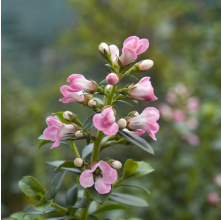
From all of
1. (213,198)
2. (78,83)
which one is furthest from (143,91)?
(213,198)

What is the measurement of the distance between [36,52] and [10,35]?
1.18 ft

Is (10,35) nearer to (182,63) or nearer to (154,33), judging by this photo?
(154,33)

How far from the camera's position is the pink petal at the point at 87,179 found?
1.38 feet

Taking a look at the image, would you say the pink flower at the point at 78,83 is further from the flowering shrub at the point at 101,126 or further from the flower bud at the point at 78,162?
the flower bud at the point at 78,162

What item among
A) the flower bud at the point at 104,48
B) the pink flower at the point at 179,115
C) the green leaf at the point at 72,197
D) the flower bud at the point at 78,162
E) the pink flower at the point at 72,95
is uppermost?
the flower bud at the point at 104,48

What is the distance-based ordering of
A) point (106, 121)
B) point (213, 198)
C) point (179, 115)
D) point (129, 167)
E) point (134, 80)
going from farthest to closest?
point (134, 80), point (179, 115), point (213, 198), point (129, 167), point (106, 121)

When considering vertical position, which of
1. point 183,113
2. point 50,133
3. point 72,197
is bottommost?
point 183,113

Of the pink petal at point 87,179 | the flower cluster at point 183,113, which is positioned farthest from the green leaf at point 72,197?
the flower cluster at point 183,113

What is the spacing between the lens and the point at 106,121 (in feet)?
1.32

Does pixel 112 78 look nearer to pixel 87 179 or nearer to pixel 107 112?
pixel 107 112

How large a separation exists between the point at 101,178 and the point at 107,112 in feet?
0.35

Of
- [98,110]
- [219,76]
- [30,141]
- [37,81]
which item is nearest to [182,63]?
[219,76]

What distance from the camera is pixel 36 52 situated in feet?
10.3

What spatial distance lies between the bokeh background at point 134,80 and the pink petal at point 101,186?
799mm
